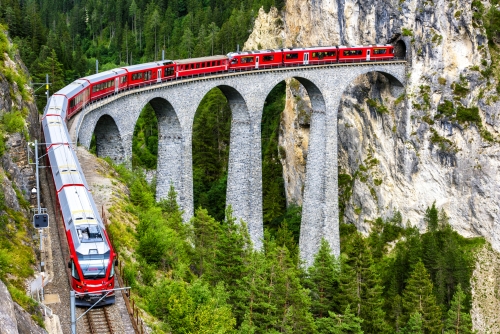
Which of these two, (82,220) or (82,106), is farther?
(82,106)

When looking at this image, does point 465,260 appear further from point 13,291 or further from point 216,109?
point 13,291

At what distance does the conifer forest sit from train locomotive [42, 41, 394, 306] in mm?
3023

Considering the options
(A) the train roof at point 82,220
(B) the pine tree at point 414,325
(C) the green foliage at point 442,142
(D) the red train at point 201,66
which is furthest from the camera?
(C) the green foliage at point 442,142

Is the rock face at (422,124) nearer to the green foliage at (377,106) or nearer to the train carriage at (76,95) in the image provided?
the green foliage at (377,106)

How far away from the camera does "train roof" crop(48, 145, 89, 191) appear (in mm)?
30969

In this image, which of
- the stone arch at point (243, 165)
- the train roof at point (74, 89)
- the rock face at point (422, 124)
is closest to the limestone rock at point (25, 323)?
the train roof at point (74, 89)

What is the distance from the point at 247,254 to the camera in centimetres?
4484

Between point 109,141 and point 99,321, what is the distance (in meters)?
25.3

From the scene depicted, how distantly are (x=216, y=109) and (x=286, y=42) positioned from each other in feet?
55.3

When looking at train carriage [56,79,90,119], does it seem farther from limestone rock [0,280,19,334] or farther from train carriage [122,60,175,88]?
limestone rock [0,280,19,334]

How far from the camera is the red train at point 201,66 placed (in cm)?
4678

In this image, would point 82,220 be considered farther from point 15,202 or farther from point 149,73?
point 149,73

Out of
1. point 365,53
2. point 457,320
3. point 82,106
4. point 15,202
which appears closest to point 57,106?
point 82,106

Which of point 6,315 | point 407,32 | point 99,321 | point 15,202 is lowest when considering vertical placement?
point 99,321
